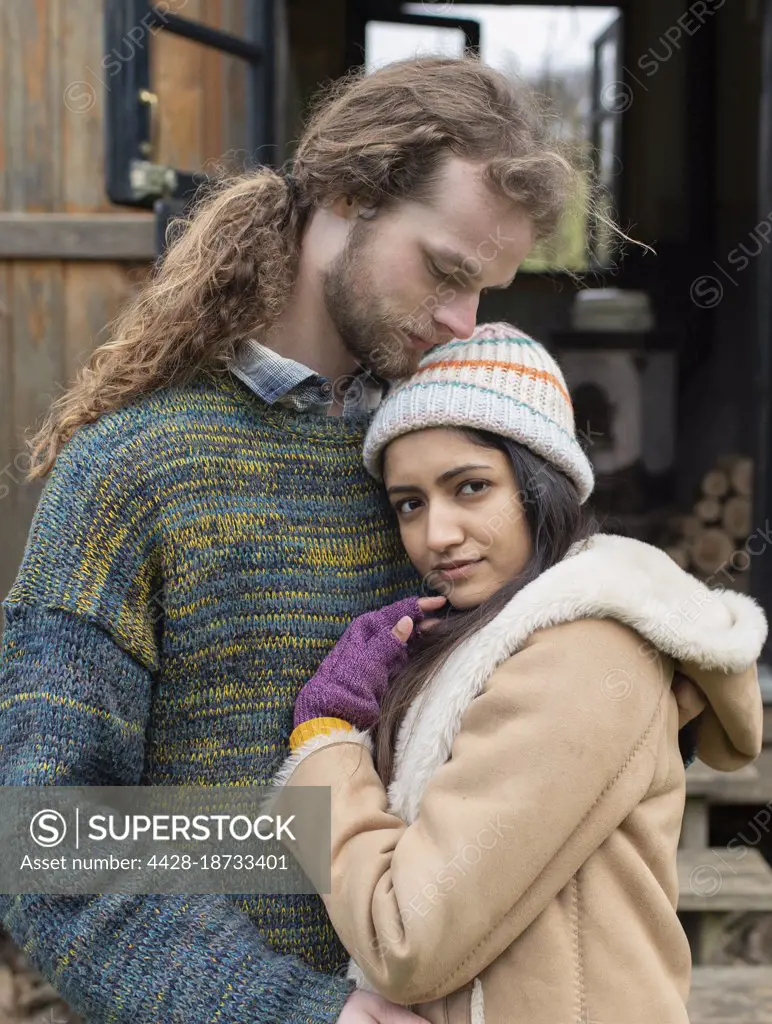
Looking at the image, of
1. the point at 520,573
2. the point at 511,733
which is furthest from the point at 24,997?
the point at 511,733

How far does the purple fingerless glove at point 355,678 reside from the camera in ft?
4.62

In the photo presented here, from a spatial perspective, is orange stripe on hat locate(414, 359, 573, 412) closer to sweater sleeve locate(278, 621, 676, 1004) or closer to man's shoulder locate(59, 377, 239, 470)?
man's shoulder locate(59, 377, 239, 470)

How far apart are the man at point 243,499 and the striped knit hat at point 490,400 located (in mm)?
46

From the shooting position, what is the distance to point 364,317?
1.61 meters

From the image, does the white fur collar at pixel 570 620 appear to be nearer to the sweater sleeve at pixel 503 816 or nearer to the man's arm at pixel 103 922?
the sweater sleeve at pixel 503 816

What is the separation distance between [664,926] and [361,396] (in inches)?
35.1

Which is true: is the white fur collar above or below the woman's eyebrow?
below

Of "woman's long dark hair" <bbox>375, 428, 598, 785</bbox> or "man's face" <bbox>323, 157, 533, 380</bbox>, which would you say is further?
"man's face" <bbox>323, 157, 533, 380</bbox>

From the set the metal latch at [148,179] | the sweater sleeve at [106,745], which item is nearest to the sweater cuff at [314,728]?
the sweater sleeve at [106,745]

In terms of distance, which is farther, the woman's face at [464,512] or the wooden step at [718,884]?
the wooden step at [718,884]

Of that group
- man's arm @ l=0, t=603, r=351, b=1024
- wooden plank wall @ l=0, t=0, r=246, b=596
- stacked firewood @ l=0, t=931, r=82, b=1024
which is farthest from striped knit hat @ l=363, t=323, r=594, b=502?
stacked firewood @ l=0, t=931, r=82, b=1024

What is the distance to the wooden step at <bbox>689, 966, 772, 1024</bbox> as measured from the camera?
255cm

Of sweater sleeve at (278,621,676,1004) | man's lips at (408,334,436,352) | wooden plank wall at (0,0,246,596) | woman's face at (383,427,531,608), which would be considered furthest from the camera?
wooden plank wall at (0,0,246,596)

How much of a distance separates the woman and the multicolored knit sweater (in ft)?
0.27
